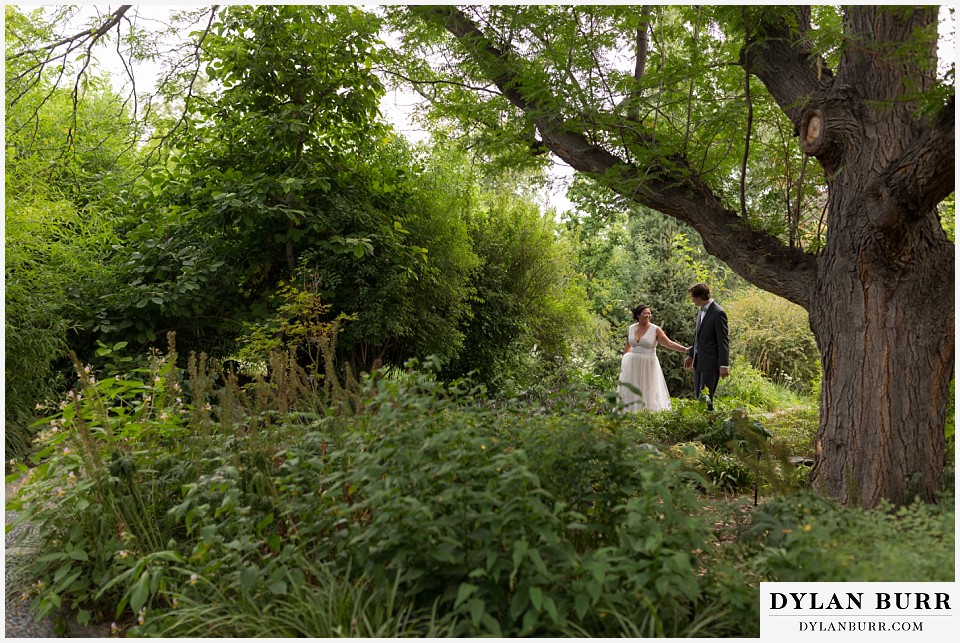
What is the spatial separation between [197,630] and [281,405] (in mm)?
1051

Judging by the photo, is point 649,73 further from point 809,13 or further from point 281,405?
point 281,405

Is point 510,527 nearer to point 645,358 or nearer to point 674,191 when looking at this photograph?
point 674,191

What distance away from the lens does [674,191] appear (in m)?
4.89

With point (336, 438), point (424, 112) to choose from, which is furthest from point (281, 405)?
point (424, 112)

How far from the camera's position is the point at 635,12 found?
4.79 metres

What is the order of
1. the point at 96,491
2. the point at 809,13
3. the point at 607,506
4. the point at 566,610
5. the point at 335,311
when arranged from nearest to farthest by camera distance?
the point at 566,610 → the point at 607,506 → the point at 96,491 → the point at 809,13 → the point at 335,311

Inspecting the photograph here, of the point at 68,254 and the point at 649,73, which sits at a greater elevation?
the point at 649,73

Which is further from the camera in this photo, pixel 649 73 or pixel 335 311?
pixel 335 311

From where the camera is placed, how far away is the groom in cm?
714

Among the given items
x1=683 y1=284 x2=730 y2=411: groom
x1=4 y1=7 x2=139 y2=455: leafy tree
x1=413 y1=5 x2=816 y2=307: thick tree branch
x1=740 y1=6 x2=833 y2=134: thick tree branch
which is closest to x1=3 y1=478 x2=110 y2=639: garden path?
x1=4 y1=7 x2=139 y2=455: leafy tree

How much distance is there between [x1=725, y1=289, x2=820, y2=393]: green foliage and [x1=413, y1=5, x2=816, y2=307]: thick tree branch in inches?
328

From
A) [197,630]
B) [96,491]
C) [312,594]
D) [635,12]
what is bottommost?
[197,630]

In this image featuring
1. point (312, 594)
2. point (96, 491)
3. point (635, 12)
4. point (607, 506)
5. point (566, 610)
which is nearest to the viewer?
point (566, 610)

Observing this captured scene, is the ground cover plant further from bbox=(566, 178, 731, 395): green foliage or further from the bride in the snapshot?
bbox=(566, 178, 731, 395): green foliage
